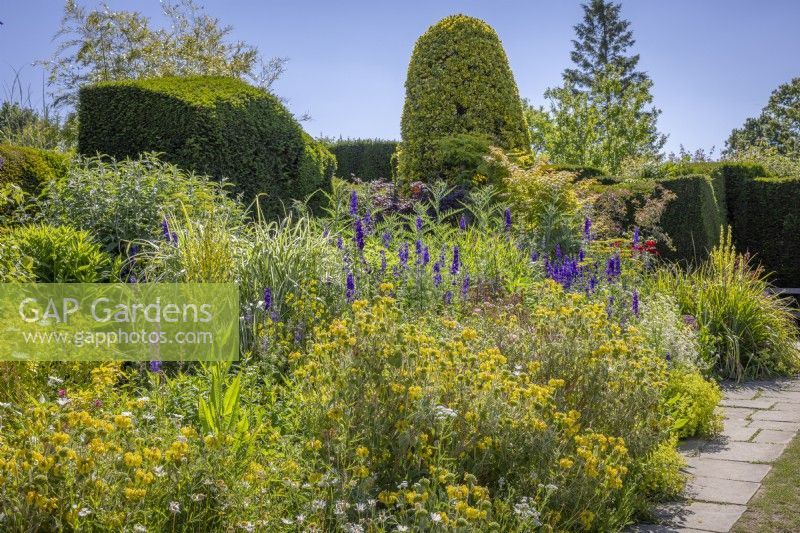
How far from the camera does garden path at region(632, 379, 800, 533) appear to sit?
12.4 feet

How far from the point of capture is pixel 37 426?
2.60 metres

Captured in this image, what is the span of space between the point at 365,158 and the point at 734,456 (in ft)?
56.5

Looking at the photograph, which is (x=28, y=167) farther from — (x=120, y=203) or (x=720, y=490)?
(x=720, y=490)

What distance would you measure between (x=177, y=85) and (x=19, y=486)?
6889mm

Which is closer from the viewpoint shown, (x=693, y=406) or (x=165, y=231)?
(x=693, y=406)

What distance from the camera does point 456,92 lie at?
11.4m

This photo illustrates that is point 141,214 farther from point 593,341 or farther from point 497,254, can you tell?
point 593,341

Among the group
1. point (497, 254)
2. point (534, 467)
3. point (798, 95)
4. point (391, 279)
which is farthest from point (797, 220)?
point (798, 95)

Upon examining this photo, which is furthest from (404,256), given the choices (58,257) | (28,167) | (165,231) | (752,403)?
(28,167)

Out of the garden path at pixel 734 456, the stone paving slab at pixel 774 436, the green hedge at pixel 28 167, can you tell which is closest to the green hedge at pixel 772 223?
the garden path at pixel 734 456

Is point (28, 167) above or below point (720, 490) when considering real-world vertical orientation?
above

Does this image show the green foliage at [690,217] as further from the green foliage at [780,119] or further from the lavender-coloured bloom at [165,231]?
the green foliage at [780,119]

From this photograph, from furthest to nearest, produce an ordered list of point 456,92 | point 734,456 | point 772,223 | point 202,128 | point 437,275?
point 772,223
point 456,92
point 202,128
point 437,275
point 734,456

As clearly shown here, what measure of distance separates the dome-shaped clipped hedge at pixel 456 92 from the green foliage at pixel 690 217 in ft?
7.71
